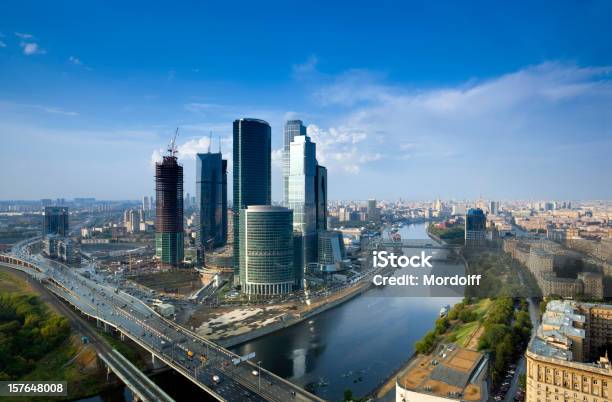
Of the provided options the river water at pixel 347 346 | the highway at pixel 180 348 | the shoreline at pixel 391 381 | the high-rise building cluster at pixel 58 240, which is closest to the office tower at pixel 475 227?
the river water at pixel 347 346

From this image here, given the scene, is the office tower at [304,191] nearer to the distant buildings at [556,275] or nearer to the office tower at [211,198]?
the office tower at [211,198]

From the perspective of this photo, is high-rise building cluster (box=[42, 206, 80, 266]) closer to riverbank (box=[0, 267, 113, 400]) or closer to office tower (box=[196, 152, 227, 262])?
office tower (box=[196, 152, 227, 262])

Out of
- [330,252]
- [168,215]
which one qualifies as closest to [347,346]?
[330,252]

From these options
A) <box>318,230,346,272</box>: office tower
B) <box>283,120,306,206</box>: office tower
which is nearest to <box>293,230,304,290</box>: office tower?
<box>318,230,346,272</box>: office tower

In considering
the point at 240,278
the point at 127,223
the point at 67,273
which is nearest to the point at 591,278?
the point at 240,278

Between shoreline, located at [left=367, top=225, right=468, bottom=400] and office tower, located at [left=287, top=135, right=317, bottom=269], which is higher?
office tower, located at [left=287, top=135, right=317, bottom=269]

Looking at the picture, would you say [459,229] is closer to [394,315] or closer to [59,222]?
[394,315]
